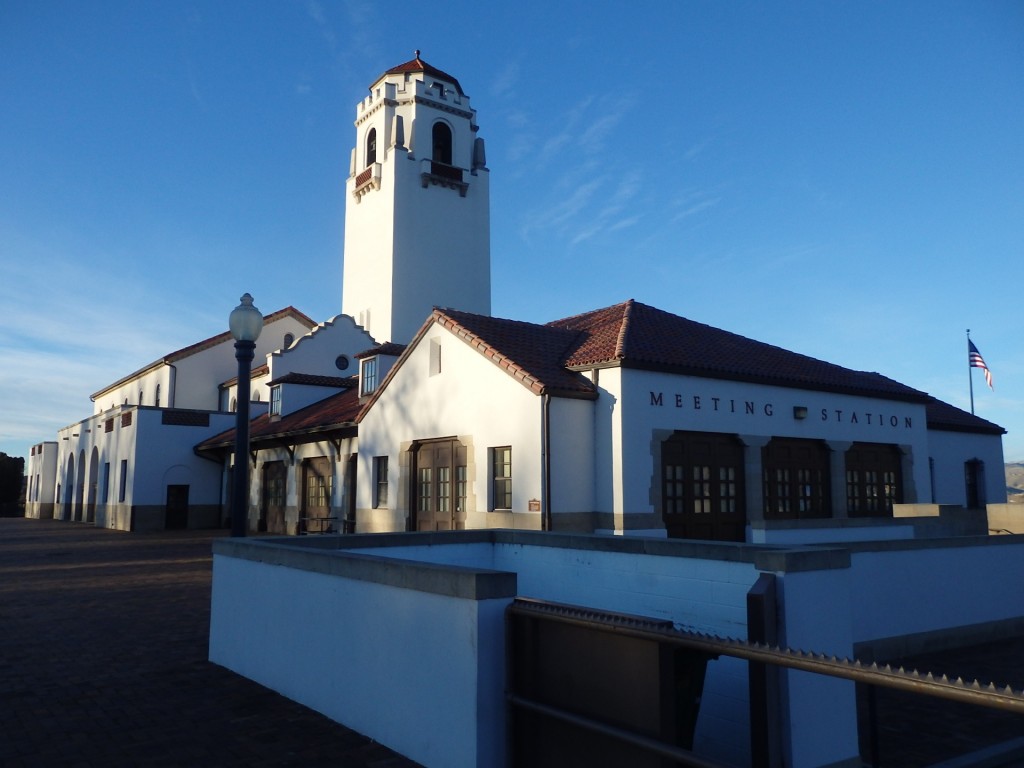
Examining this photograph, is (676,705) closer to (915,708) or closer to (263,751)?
(263,751)

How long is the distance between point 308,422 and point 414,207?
20229mm

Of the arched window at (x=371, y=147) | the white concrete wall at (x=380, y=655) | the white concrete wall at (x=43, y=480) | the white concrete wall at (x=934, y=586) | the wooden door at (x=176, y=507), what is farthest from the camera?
the white concrete wall at (x=43, y=480)

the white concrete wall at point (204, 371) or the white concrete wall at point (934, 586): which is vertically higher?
the white concrete wall at point (204, 371)

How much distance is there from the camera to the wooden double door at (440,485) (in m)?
19.7

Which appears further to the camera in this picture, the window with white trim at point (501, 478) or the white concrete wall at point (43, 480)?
the white concrete wall at point (43, 480)

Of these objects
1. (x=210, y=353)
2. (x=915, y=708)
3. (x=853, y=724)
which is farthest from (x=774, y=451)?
(x=210, y=353)

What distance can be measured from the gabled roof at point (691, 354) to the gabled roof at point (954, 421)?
4.87 meters

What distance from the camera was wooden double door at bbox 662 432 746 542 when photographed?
18.1m

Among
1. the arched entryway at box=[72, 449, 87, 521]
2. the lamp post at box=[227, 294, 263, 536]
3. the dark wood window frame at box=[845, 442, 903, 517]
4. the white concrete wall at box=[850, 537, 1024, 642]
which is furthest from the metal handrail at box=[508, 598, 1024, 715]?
the arched entryway at box=[72, 449, 87, 521]

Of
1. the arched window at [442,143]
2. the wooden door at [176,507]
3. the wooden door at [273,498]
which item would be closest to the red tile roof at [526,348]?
the wooden door at [273,498]

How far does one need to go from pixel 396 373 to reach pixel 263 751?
16.8m

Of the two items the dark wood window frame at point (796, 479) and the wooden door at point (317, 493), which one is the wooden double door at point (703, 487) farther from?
the wooden door at point (317, 493)

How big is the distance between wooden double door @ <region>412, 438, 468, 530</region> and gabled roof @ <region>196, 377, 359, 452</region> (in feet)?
13.6

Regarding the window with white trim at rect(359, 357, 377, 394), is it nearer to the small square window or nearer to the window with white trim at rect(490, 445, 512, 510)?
the small square window
